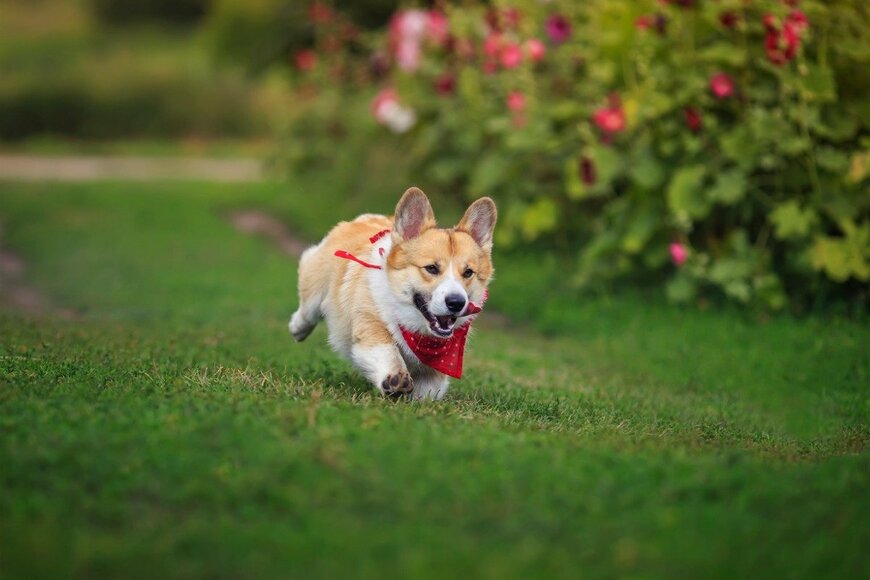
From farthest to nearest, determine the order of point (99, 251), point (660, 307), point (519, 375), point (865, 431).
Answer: point (99, 251) → point (660, 307) → point (519, 375) → point (865, 431)

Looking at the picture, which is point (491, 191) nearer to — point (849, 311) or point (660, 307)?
point (660, 307)

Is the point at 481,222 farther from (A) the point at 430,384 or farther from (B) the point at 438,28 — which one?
(B) the point at 438,28

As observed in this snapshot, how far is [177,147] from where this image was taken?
3161cm

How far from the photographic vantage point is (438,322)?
654 centimetres

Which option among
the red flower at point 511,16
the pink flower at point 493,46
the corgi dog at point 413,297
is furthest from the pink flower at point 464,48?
the corgi dog at point 413,297

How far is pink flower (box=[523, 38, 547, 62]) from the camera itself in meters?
12.2

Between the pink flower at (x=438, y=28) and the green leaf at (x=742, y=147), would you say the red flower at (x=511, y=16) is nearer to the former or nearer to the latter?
the pink flower at (x=438, y=28)

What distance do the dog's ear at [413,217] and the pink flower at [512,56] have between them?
5.84 metres

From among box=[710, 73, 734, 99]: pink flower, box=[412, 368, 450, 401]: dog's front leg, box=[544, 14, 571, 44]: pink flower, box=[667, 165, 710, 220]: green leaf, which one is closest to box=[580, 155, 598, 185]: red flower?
box=[667, 165, 710, 220]: green leaf

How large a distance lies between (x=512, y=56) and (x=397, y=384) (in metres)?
6.63

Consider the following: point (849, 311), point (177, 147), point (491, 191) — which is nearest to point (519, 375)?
point (849, 311)

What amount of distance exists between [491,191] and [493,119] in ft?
3.74

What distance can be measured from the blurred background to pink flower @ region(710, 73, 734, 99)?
0.02 metres

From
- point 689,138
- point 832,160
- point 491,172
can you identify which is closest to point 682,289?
point 689,138
